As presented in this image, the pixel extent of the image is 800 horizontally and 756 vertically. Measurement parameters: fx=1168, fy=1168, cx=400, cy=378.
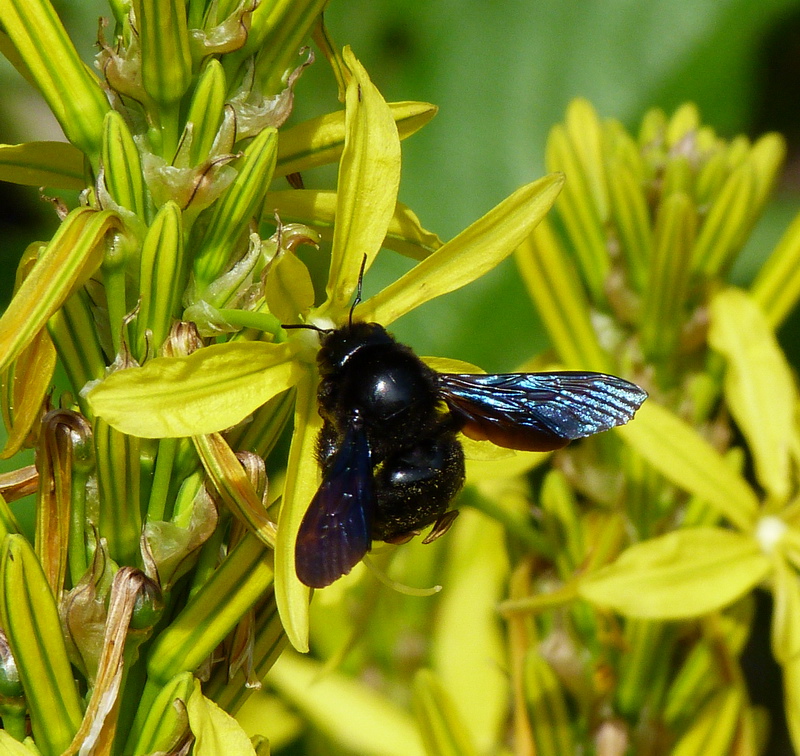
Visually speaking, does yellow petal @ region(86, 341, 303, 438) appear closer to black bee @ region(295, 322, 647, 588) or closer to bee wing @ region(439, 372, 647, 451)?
black bee @ region(295, 322, 647, 588)

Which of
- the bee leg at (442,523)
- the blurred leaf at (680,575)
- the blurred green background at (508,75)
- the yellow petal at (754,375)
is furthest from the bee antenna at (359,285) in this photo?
the blurred green background at (508,75)

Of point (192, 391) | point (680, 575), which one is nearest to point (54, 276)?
point (192, 391)

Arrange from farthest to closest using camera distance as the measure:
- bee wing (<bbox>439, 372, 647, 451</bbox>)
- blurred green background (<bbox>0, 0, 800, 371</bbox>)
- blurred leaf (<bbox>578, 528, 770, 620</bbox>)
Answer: blurred green background (<bbox>0, 0, 800, 371</bbox>), blurred leaf (<bbox>578, 528, 770, 620</bbox>), bee wing (<bbox>439, 372, 647, 451</bbox>)

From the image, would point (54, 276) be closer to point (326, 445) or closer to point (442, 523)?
point (326, 445)

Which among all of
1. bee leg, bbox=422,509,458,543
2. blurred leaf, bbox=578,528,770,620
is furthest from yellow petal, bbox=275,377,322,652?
blurred leaf, bbox=578,528,770,620

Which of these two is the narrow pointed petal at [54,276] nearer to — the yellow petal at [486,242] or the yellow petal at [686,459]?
the yellow petal at [486,242]

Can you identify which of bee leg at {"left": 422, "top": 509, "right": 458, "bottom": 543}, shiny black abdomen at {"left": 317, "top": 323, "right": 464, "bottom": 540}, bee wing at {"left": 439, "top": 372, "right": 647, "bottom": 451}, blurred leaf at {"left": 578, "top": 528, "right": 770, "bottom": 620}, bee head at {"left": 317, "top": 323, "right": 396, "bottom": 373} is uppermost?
bee head at {"left": 317, "top": 323, "right": 396, "bottom": 373}
